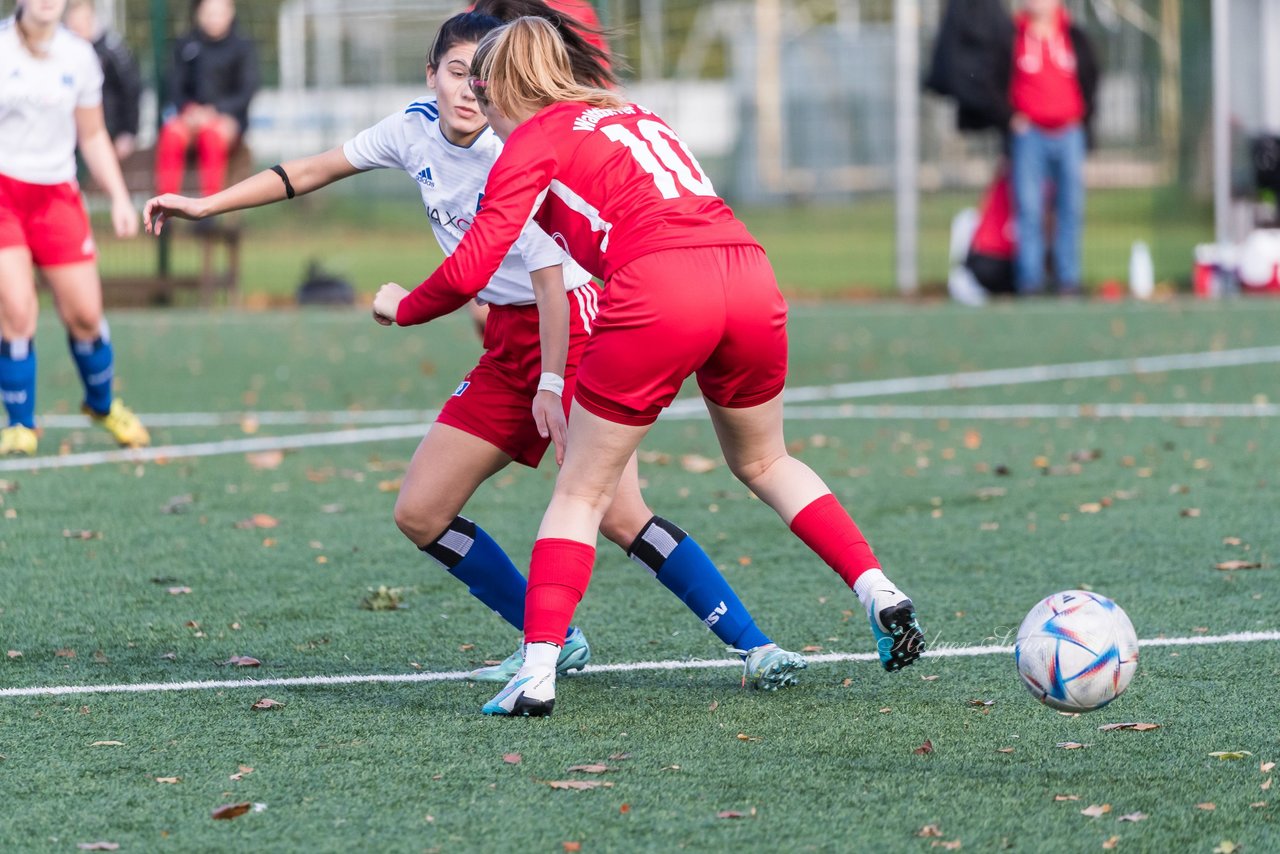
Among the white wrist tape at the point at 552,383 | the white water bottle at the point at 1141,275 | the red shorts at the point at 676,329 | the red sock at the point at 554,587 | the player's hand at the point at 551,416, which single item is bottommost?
the white water bottle at the point at 1141,275

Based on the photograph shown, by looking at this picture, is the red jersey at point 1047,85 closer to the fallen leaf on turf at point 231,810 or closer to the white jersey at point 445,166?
the white jersey at point 445,166

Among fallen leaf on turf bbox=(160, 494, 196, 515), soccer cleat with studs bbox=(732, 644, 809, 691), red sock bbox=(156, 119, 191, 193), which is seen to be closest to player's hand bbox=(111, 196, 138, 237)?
fallen leaf on turf bbox=(160, 494, 196, 515)

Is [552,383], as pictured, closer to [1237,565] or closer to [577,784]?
[577,784]

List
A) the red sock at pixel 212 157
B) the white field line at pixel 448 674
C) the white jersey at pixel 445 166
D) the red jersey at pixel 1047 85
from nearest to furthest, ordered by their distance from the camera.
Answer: the white field line at pixel 448 674 < the white jersey at pixel 445 166 < the red jersey at pixel 1047 85 < the red sock at pixel 212 157

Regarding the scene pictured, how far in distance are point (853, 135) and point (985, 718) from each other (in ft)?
66.2

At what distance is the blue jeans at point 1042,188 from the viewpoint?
16297mm

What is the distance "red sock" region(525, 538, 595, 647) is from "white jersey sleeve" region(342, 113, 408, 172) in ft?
3.80

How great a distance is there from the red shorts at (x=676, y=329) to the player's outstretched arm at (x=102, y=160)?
500 centimetres

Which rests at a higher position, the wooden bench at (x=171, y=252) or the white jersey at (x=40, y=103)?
the white jersey at (x=40, y=103)

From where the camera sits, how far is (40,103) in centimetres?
851

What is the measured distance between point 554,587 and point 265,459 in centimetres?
465

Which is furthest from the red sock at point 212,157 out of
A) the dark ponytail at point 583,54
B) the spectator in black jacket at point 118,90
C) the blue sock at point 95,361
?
the dark ponytail at point 583,54

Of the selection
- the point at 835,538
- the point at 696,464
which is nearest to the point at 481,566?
the point at 835,538

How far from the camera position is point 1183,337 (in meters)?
13.8
